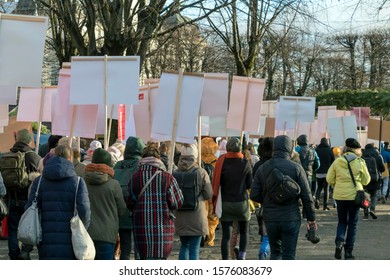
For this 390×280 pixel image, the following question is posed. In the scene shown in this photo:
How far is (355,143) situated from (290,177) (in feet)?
10.1

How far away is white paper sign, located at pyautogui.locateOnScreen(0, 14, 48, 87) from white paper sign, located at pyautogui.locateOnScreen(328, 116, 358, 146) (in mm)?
10603

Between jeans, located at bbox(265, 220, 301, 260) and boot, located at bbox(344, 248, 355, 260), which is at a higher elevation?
jeans, located at bbox(265, 220, 301, 260)

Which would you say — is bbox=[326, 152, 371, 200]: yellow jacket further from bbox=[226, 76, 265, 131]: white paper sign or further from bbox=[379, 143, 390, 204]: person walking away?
bbox=[379, 143, 390, 204]: person walking away

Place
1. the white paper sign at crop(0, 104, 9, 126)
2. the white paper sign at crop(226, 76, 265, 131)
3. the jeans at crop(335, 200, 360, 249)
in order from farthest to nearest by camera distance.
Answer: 1. the white paper sign at crop(226, 76, 265, 131)
2. the white paper sign at crop(0, 104, 9, 126)
3. the jeans at crop(335, 200, 360, 249)

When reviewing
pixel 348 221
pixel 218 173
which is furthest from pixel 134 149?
pixel 348 221

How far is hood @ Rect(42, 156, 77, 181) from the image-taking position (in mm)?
6594

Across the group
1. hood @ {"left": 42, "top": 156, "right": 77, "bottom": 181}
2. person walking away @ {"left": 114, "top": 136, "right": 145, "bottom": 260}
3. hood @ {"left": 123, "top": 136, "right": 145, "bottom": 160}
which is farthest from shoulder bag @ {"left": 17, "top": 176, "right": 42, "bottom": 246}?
hood @ {"left": 123, "top": 136, "right": 145, "bottom": 160}

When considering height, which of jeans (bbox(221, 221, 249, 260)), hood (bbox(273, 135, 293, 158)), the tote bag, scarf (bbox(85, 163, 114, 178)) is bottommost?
jeans (bbox(221, 221, 249, 260))

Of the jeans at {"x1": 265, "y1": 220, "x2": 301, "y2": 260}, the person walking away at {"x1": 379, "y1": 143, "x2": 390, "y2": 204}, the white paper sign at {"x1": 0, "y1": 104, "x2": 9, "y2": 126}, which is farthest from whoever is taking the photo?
the person walking away at {"x1": 379, "y1": 143, "x2": 390, "y2": 204}

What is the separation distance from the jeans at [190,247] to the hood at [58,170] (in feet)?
7.73

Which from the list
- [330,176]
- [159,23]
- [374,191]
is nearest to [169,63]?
[159,23]

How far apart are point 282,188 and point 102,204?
189cm

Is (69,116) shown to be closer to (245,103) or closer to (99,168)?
(245,103)

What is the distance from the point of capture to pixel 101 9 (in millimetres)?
18578
